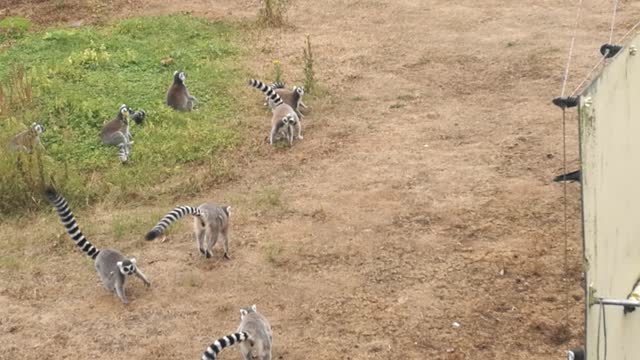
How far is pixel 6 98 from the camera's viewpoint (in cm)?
1114

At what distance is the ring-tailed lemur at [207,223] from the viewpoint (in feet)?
24.4

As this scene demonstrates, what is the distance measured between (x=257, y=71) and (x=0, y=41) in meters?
4.93

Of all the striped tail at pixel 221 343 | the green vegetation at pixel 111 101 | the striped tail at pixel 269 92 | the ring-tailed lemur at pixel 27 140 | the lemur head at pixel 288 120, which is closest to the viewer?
the striped tail at pixel 221 343

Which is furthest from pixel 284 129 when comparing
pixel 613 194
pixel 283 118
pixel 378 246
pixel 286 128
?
pixel 613 194

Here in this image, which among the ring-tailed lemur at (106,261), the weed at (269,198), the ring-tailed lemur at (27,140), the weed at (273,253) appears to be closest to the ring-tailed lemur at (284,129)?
the weed at (269,198)

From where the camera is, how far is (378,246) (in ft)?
25.0

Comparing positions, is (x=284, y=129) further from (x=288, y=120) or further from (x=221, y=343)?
(x=221, y=343)

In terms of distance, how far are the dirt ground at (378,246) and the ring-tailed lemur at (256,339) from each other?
27cm

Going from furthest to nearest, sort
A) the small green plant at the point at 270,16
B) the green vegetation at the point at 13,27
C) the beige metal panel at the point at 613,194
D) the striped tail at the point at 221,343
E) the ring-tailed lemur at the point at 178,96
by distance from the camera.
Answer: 1. the green vegetation at the point at 13,27
2. the small green plant at the point at 270,16
3. the ring-tailed lemur at the point at 178,96
4. the striped tail at the point at 221,343
5. the beige metal panel at the point at 613,194

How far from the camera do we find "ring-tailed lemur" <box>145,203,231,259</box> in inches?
293

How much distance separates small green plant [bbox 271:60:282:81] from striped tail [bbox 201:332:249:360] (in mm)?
6364

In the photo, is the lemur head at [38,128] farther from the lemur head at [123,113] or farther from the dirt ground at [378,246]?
the dirt ground at [378,246]

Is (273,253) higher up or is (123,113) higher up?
(123,113)

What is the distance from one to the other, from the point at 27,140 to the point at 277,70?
3.79 meters
